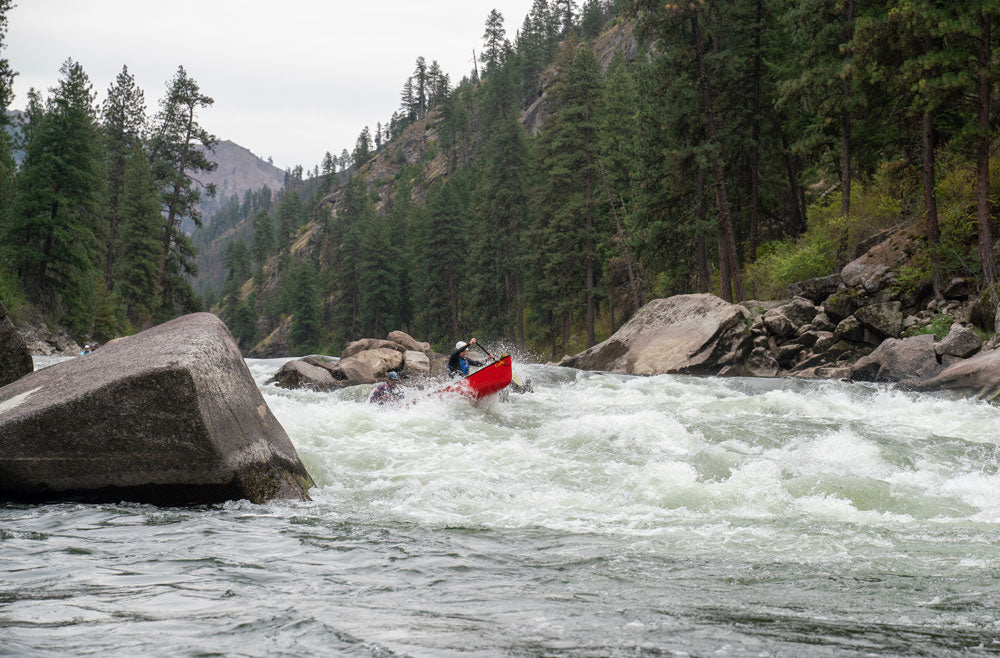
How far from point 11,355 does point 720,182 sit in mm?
22735

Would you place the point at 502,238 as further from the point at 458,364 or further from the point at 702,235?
the point at 458,364

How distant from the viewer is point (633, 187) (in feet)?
125

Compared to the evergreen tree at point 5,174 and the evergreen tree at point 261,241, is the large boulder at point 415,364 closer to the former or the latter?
the evergreen tree at point 5,174

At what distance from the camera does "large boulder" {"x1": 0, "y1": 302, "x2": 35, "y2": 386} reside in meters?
9.52

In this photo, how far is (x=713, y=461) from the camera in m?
8.51

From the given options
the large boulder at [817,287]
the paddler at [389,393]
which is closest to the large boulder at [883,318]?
the large boulder at [817,287]

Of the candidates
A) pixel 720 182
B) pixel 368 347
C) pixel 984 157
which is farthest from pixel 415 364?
pixel 984 157

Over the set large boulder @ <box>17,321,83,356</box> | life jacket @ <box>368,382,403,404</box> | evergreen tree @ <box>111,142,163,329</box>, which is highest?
evergreen tree @ <box>111,142,163,329</box>

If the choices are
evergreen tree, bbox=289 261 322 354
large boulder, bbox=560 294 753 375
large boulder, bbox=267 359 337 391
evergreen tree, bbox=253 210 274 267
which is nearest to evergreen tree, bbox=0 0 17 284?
large boulder, bbox=267 359 337 391

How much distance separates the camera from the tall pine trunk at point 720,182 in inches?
1042

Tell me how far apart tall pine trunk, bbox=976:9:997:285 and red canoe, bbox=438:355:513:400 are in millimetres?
11279

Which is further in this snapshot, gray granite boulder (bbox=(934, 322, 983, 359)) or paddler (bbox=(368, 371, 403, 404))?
gray granite boulder (bbox=(934, 322, 983, 359))

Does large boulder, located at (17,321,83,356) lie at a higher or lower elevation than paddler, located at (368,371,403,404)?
higher

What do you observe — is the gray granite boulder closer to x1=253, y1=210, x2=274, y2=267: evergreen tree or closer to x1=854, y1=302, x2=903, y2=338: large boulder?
x1=854, y1=302, x2=903, y2=338: large boulder
